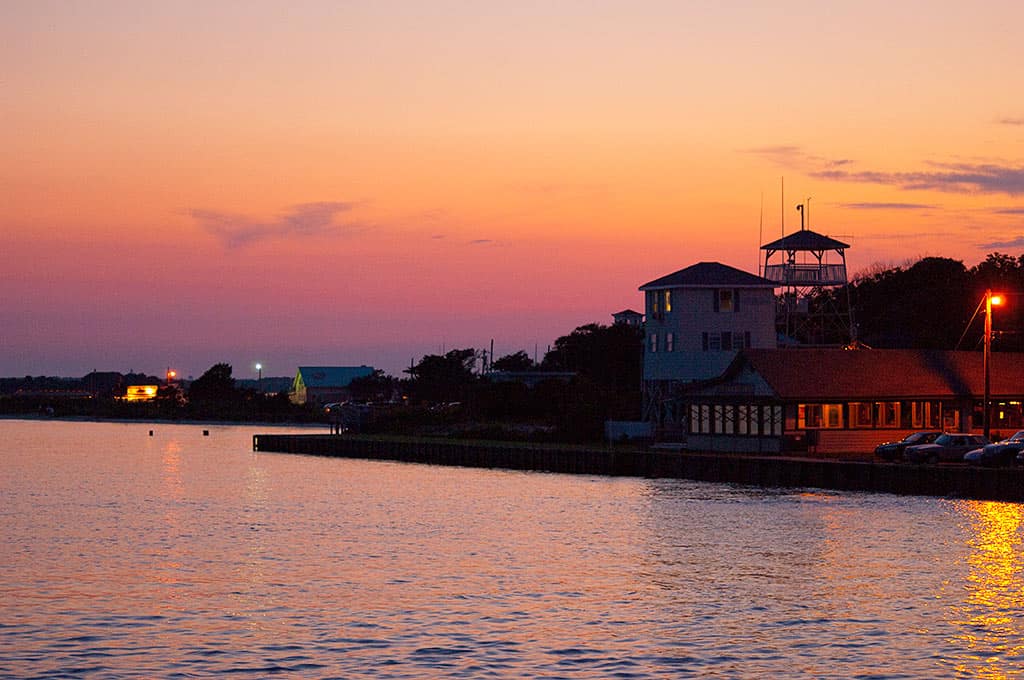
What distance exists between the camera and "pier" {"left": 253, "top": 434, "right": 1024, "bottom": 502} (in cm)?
6750

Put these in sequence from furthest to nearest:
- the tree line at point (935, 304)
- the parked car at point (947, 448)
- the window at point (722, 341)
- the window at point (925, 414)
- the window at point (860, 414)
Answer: the tree line at point (935, 304) < the window at point (722, 341) < the window at point (925, 414) < the window at point (860, 414) < the parked car at point (947, 448)

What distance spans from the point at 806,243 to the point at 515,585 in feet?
205

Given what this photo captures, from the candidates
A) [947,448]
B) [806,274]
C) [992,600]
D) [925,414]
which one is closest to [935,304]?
[806,274]

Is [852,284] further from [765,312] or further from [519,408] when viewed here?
[765,312]

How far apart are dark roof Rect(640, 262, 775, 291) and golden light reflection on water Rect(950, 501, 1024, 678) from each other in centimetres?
3802

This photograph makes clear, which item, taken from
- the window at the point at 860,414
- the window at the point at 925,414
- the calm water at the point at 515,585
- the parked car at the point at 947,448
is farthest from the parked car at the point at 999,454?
the window at the point at 925,414

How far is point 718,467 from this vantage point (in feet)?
267

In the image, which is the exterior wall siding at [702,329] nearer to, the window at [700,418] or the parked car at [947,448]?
A: the window at [700,418]

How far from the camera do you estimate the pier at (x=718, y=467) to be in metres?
67.5

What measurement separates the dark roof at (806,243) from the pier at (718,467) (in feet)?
61.1

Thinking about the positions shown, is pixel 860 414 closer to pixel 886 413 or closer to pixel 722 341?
pixel 886 413

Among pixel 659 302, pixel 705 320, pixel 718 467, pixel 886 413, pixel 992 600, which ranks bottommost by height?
pixel 992 600

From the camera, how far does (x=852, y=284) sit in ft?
542

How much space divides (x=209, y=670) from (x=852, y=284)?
141 metres
